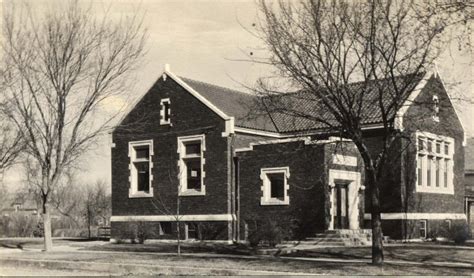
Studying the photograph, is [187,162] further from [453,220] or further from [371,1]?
[371,1]

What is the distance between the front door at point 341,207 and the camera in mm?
32000

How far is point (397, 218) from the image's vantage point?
31.9 metres

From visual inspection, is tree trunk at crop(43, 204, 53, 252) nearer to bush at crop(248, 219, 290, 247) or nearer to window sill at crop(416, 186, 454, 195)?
bush at crop(248, 219, 290, 247)

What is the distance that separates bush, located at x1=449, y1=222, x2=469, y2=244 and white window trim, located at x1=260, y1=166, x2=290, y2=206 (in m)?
7.97

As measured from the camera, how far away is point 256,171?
108 ft

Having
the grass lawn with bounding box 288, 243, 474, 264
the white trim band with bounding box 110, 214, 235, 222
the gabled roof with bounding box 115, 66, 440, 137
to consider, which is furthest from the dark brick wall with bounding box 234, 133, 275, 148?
the grass lawn with bounding box 288, 243, 474, 264

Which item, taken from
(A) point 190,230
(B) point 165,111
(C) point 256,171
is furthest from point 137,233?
(C) point 256,171

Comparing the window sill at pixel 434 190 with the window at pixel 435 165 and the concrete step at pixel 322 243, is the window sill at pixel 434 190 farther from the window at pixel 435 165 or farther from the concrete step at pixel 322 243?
the concrete step at pixel 322 243

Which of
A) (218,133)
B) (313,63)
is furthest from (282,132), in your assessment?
(313,63)

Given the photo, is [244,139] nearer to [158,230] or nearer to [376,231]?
[158,230]

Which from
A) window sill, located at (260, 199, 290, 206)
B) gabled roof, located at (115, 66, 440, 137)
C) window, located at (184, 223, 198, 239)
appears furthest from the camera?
window, located at (184, 223, 198, 239)

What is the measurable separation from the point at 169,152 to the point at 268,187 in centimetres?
621

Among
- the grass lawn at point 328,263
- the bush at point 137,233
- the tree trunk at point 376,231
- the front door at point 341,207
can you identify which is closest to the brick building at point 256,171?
the front door at point 341,207

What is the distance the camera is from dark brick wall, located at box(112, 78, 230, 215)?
33.9 metres
